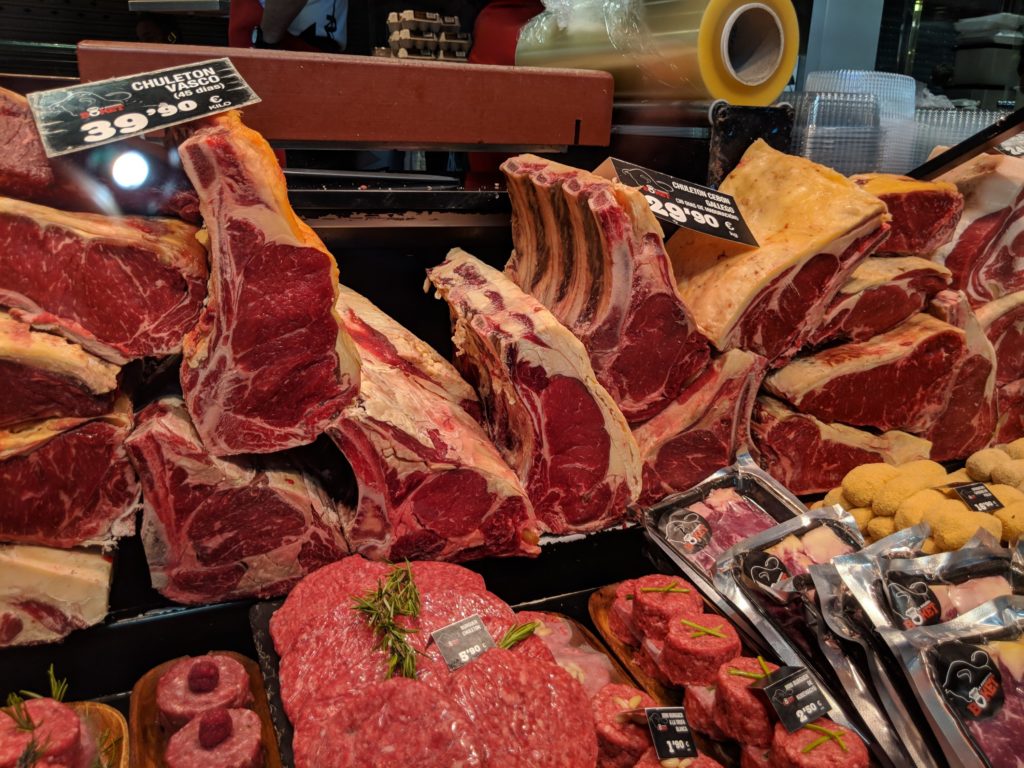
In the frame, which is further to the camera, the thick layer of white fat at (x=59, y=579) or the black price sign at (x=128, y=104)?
the thick layer of white fat at (x=59, y=579)

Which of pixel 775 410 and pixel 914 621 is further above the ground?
pixel 775 410

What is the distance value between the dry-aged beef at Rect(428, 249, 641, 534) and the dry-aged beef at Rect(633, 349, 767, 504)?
0.56 ft

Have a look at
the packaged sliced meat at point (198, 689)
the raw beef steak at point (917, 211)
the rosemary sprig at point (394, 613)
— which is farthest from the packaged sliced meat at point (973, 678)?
the packaged sliced meat at point (198, 689)

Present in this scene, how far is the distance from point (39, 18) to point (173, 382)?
5041 mm

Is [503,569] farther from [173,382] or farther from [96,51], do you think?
[96,51]

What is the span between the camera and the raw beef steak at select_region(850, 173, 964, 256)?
2814 millimetres

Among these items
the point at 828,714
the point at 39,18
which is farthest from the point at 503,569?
the point at 39,18

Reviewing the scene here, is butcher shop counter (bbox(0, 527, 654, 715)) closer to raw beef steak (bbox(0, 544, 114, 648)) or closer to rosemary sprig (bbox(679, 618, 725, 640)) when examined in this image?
raw beef steak (bbox(0, 544, 114, 648))

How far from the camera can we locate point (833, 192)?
2607 mm

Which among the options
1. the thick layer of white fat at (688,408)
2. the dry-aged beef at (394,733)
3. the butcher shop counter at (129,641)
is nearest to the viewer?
the dry-aged beef at (394,733)

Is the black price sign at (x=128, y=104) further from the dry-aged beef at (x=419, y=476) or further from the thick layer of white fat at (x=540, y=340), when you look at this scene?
the thick layer of white fat at (x=540, y=340)

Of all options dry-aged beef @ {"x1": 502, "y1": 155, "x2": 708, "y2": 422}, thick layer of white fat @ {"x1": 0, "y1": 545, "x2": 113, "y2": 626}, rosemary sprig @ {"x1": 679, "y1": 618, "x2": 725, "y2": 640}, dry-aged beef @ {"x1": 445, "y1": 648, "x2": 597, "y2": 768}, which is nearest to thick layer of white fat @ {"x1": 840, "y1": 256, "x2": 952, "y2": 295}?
dry-aged beef @ {"x1": 502, "y1": 155, "x2": 708, "y2": 422}

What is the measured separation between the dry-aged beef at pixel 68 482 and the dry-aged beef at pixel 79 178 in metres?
0.51

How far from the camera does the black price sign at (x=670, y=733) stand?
1.80 metres
